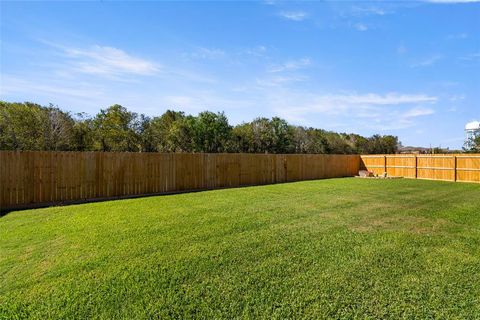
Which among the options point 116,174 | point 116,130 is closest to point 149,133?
point 116,130

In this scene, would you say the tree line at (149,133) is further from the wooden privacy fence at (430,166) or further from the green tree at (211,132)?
the wooden privacy fence at (430,166)

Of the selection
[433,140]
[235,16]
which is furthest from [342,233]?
[433,140]

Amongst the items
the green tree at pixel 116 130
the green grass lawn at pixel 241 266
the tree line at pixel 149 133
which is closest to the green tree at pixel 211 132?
the tree line at pixel 149 133

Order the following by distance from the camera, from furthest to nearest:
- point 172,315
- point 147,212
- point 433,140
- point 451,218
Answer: point 433,140
point 147,212
point 451,218
point 172,315

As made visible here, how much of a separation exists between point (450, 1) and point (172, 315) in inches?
440

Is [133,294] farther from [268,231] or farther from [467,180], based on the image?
[467,180]

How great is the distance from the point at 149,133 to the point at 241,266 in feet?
72.9

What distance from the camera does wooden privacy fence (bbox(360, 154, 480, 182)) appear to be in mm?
15500

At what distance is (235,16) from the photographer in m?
9.60

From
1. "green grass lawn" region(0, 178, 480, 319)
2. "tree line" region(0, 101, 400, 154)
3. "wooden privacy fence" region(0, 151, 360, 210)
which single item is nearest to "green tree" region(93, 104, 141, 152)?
"tree line" region(0, 101, 400, 154)

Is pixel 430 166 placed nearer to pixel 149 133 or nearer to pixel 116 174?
pixel 116 174

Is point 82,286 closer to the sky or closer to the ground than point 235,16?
closer to the ground

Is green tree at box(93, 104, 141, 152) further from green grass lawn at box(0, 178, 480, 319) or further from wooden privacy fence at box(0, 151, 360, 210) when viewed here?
green grass lawn at box(0, 178, 480, 319)

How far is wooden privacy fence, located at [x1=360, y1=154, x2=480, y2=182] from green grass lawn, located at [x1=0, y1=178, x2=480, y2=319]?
39.2 ft
